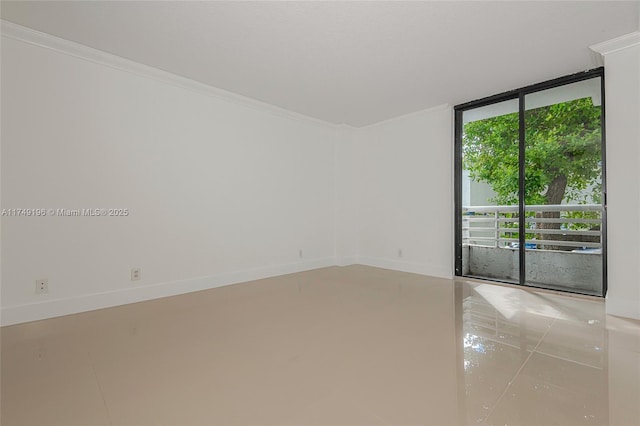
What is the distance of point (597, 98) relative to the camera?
3.53m

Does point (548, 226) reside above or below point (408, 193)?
below

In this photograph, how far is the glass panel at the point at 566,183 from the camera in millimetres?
3531

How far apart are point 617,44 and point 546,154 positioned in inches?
50.7

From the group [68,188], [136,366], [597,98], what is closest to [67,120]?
[68,188]

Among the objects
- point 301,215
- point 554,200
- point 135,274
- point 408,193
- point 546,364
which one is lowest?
point 546,364

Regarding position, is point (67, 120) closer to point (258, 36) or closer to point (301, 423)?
point (258, 36)

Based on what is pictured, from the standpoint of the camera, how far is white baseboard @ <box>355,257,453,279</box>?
450 centimetres

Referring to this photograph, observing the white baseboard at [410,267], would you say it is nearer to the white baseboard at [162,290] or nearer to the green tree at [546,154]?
the white baseboard at [162,290]

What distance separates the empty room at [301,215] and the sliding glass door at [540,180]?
1.0 inches

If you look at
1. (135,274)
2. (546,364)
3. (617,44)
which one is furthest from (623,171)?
(135,274)

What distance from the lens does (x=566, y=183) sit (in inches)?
146

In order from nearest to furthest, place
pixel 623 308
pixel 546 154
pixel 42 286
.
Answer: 1. pixel 42 286
2. pixel 623 308
3. pixel 546 154

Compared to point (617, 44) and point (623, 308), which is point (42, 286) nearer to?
point (623, 308)

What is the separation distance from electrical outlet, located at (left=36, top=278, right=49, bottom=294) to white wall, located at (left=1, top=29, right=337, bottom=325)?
0.04 meters
